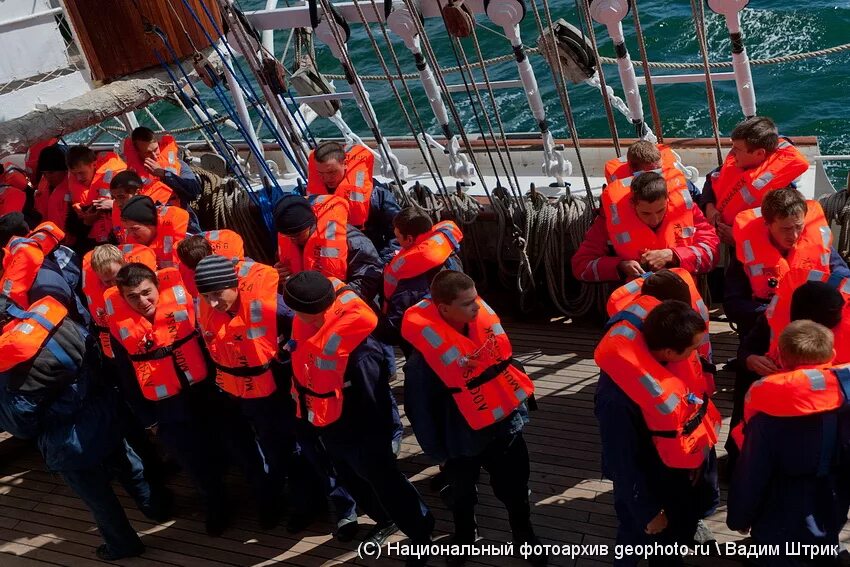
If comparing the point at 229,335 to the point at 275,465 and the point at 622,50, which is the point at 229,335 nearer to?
the point at 275,465

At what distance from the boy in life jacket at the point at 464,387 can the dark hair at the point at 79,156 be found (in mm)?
3002

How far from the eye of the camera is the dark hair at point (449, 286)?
128 inches

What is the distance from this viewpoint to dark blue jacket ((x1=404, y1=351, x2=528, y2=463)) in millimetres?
3357

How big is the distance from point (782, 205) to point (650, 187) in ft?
1.85

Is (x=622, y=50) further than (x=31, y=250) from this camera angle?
Yes

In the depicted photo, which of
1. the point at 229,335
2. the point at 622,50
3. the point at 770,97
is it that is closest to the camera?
the point at 229,335

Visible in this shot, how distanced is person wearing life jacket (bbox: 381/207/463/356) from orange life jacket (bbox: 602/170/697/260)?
2.46ft

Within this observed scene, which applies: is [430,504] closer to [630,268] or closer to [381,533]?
[381,533]

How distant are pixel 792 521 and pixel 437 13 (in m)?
3.51

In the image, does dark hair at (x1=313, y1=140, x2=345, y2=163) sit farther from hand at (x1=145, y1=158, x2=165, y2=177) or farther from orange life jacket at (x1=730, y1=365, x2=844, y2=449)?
orange life jacket at (x1=730, y1=365, x2=844, y2=449)

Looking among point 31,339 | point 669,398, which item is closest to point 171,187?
point 31,339

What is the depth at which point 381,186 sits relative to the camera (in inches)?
201

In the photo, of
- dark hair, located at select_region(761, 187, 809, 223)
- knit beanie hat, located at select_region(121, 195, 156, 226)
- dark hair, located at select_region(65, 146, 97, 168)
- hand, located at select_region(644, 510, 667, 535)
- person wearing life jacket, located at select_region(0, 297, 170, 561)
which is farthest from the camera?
dark hair, located at select_region(65, 146, 97, 168)

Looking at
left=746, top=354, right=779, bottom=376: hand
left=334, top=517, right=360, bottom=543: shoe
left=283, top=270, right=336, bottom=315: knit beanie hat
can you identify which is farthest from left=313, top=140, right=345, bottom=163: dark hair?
left=746, top=354, right=779, bottom=376: hand
